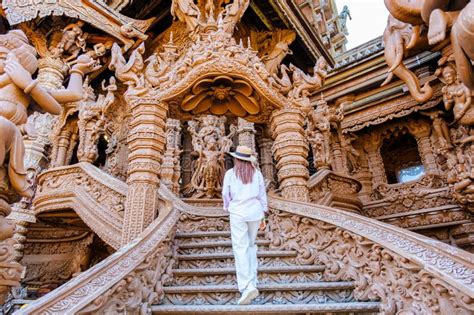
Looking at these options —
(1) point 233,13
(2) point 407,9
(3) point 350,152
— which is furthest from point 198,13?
(2) point 407,9

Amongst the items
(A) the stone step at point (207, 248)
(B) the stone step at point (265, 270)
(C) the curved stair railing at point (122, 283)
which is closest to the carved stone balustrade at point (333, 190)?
(A) the stone step at point (207, 248)

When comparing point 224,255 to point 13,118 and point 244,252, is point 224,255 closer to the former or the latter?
point 244,252

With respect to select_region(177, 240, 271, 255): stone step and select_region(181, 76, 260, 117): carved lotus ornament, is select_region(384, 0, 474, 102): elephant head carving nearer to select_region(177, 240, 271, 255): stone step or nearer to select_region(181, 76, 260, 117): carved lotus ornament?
select_region(181, 76, 260, 117): carved lotus ornament

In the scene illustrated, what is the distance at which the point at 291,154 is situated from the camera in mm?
4891

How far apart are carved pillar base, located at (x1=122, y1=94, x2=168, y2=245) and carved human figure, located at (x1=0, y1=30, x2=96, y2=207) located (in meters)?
1.22

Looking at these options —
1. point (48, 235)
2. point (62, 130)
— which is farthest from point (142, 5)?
point (48, 235)

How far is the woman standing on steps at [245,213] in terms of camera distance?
2848mm

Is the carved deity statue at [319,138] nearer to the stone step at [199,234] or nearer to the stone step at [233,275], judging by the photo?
the stone step at [199,234]

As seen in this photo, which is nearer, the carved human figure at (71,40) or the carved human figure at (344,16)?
the carved human figure at (71,40)

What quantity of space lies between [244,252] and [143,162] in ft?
7.36

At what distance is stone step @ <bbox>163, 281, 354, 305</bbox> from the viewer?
2980 millimetres

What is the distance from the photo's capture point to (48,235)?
8.45 meters

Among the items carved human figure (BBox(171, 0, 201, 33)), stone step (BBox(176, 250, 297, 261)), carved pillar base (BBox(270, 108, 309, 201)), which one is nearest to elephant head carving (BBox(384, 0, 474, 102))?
carved pillar base (BBox(270, 108, 309, 201))

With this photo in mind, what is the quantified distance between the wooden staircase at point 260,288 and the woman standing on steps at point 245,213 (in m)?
0.25
